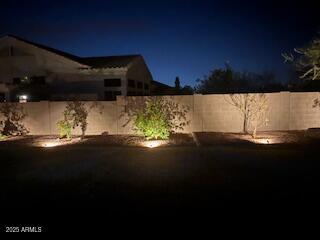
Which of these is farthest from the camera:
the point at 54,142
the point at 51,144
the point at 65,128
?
the point at 65,128

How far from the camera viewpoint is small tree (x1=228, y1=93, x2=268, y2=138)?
14.5 m

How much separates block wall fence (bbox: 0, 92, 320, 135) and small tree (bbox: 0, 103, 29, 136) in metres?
1.77

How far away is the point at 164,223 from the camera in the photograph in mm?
4602

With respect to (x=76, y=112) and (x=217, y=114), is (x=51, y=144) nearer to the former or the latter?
(x=76, y=112)

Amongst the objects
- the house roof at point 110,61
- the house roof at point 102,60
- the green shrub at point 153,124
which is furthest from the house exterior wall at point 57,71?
the green shrub at point 153,124

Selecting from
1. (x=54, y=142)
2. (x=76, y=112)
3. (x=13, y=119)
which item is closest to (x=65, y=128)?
(x=54, y=142)

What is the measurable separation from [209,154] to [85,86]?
13788mm

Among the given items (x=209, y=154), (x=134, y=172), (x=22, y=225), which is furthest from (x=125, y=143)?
(x=22, y=225)

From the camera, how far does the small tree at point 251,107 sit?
14.5m

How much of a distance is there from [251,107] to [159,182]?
9.16 meters

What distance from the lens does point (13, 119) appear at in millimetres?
15352

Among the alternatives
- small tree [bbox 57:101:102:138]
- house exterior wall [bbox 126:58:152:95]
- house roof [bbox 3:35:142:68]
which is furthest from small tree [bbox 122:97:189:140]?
house exterior wall [bbox 126:58:152:95]

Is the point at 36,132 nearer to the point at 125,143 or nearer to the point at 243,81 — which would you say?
the point at 125,143

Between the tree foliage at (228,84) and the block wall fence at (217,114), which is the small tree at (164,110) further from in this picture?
the tree foliage at (228,84)
